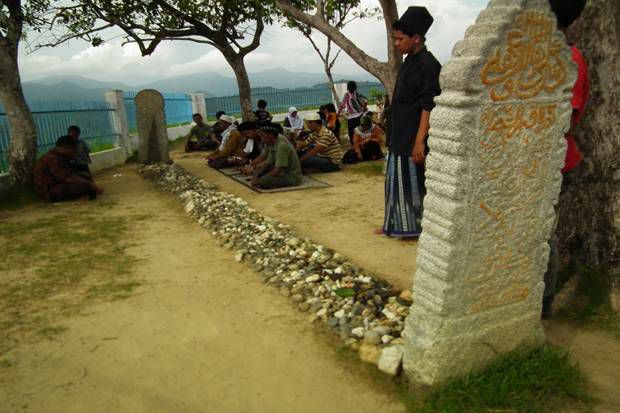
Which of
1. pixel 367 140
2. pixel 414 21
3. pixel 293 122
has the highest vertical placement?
pixel 414 21

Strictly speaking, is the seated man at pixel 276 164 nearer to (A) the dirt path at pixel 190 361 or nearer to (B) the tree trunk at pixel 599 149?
(A) the dirt path at pixel 190 361

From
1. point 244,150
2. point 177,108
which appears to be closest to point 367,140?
point 244,150

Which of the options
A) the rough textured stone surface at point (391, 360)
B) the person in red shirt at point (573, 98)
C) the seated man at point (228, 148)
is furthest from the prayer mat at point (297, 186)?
the rough textured stone surface at point (391, 360)

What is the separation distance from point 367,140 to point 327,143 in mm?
1268

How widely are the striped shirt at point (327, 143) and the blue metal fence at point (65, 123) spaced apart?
501cm

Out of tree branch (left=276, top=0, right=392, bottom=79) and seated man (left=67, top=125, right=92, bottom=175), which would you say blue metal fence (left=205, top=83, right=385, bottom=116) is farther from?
tree branch (left=276, top=0, right=392, bottom=79)

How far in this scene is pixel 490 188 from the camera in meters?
1.96

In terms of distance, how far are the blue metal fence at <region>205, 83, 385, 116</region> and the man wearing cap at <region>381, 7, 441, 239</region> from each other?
16442 mm

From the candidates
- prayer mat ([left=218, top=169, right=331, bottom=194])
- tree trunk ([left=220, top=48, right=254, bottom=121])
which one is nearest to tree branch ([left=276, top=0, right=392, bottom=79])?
prayer mat ([left=218, top=169, right=331, bottom=194])

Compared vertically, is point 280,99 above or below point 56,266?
above

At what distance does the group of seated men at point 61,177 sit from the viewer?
6703mm

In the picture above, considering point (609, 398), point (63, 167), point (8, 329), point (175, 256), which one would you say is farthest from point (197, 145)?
point (609, 398)

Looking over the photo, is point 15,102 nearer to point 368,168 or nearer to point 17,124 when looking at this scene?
point 17,124

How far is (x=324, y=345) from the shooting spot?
2777 mm
